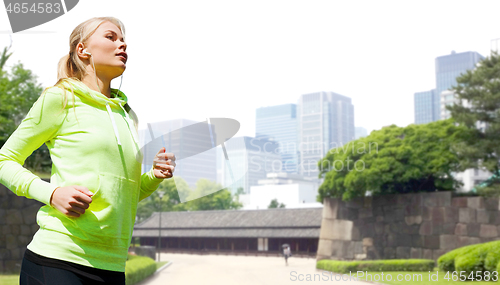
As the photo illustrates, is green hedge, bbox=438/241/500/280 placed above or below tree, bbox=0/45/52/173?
below

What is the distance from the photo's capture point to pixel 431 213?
64.2 ft

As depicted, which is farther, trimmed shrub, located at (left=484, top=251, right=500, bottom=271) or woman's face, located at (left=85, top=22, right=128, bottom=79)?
trimmed shrub, located at (left=484, top=251, right=500, bottom=271)

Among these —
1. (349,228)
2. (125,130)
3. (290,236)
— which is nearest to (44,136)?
(125,130)

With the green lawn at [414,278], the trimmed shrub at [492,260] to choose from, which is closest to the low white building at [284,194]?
the green lawn at [414,278]

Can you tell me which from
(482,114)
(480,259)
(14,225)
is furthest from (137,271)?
(482,114)

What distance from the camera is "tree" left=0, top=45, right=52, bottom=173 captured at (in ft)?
44.2

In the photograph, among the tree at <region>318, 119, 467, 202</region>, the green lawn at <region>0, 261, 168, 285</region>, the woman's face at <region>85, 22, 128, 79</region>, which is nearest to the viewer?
the woman's face at <region>85, 22, 128, 79</region>

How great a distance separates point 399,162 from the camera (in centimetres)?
2058

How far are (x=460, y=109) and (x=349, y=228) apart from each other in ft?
22.9

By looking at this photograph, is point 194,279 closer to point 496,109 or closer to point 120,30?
point 496,109

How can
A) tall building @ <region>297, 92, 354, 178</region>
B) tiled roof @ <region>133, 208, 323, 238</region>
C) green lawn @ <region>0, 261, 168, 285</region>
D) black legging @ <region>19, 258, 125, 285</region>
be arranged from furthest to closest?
tall building @ <region>297, 92, 354, 178</region>
tiled roof @ <region>133, 208, 323, 238</region>
green lawn @ <region>0, 261, 168, 285</region>
black legging @ <region>19, 258, 125, 285</region>

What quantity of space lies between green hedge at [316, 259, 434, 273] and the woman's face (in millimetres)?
18079

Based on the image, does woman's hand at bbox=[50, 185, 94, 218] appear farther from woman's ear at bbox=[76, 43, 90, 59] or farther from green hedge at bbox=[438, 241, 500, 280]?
green hedge at bbox=[438, 241, 500, 280]

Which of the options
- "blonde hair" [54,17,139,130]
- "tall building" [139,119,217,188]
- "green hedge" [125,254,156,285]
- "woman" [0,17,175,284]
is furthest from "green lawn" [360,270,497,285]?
"blonde hair" [54,17,139,130]
